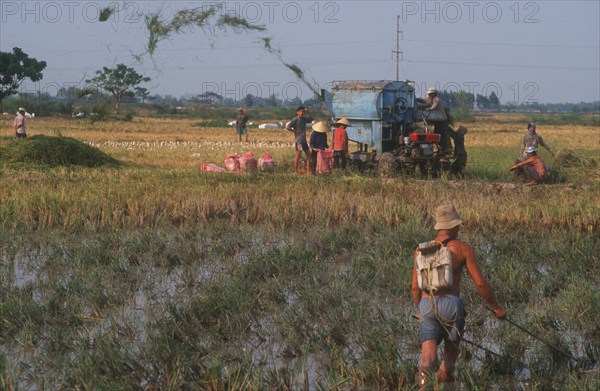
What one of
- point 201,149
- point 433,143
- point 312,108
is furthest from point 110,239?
point 201,149

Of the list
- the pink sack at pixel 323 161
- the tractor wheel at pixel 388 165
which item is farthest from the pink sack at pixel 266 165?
the tractor wheel at pixel 388 165

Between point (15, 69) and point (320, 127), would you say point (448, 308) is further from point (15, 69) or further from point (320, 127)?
point (15, 69)

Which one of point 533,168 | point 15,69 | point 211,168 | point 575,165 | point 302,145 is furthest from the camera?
point 15,69

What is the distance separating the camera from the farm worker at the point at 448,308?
4.54m

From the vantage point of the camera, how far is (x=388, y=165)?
13.6 m

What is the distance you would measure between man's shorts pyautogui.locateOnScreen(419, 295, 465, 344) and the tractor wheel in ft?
29.6

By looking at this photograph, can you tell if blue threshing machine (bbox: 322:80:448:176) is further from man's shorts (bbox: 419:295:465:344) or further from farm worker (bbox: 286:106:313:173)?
man's shorts (bbox: 419:295:465:344)

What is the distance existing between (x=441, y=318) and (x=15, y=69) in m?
54.3

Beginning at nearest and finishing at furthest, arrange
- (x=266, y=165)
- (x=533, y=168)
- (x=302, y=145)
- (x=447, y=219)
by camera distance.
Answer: (x=447, y=219) → (x=533, y=168) → (x=302, y=145) → (x=266, y=165)

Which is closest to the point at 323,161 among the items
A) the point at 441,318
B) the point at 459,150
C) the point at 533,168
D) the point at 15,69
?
the point at 459,150

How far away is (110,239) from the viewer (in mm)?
8367

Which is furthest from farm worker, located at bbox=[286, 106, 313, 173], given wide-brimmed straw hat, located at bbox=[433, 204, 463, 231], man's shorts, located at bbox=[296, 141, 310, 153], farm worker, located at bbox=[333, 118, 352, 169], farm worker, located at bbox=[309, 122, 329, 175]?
wide-brimmed straw hat, located at bbox=[433, 204, 463, 231]

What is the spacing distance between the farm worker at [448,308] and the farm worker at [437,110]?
9.45m

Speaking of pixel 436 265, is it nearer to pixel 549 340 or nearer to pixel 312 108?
pixel 549 340
